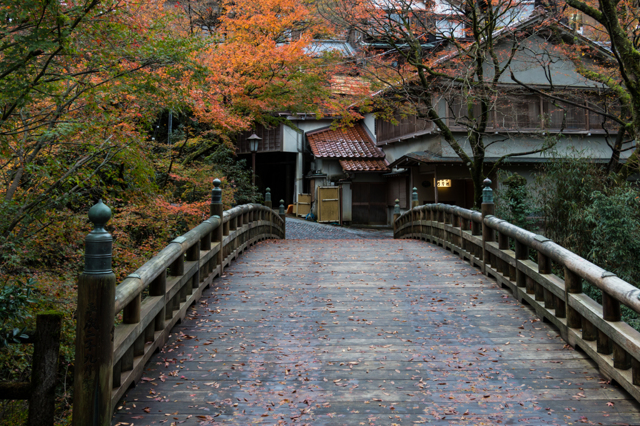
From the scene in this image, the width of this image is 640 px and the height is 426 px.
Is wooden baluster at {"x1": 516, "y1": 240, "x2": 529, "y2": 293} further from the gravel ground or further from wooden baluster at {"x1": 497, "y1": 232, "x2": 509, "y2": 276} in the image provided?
the gravel ground

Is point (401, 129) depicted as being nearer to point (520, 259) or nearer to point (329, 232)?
point (329, 232)

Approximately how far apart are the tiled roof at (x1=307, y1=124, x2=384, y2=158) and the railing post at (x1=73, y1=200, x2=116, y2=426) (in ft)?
66.7

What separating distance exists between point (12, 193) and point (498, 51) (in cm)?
1583

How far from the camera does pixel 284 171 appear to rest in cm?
2967

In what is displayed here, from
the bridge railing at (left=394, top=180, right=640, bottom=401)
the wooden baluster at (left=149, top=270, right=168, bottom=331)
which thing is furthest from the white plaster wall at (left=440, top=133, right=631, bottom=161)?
the wooden baluster at (left=149, top=270, right=168, bottom=331)

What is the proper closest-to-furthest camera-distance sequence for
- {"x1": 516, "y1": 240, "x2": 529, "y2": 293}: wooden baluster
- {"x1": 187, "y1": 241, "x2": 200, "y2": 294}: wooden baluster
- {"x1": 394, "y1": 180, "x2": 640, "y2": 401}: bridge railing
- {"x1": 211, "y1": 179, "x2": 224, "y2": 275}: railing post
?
{"x1": 394, "y1": 180, "x2": 640, "y2": 401}: bridge railing
{"x1": 187, "y1": 241, "x2": 200, "y2": 294}: wooden baluster
{"x1": 516, "y1": 240, "x2": 529, "y2": 293}: wooden baluster
{"x1": 211, "y1": 179, "x2": 224, "y2": 275}: railing post

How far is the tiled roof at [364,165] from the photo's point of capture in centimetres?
2227

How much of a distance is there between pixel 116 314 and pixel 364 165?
1970cm

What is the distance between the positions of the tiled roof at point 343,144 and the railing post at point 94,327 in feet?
66.7

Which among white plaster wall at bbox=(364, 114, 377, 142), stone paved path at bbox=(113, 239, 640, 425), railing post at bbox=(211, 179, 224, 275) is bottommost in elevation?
stone paved path at bbox=(113, 239, 640, 425)

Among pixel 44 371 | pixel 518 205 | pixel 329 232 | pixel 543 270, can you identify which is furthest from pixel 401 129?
pixel 44 371

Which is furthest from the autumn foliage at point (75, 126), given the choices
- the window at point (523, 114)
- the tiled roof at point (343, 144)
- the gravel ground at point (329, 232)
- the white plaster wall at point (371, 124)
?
the white plaster wall at point (371, 124)

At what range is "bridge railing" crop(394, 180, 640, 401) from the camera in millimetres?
3794

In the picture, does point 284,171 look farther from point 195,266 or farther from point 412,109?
point 195,266
